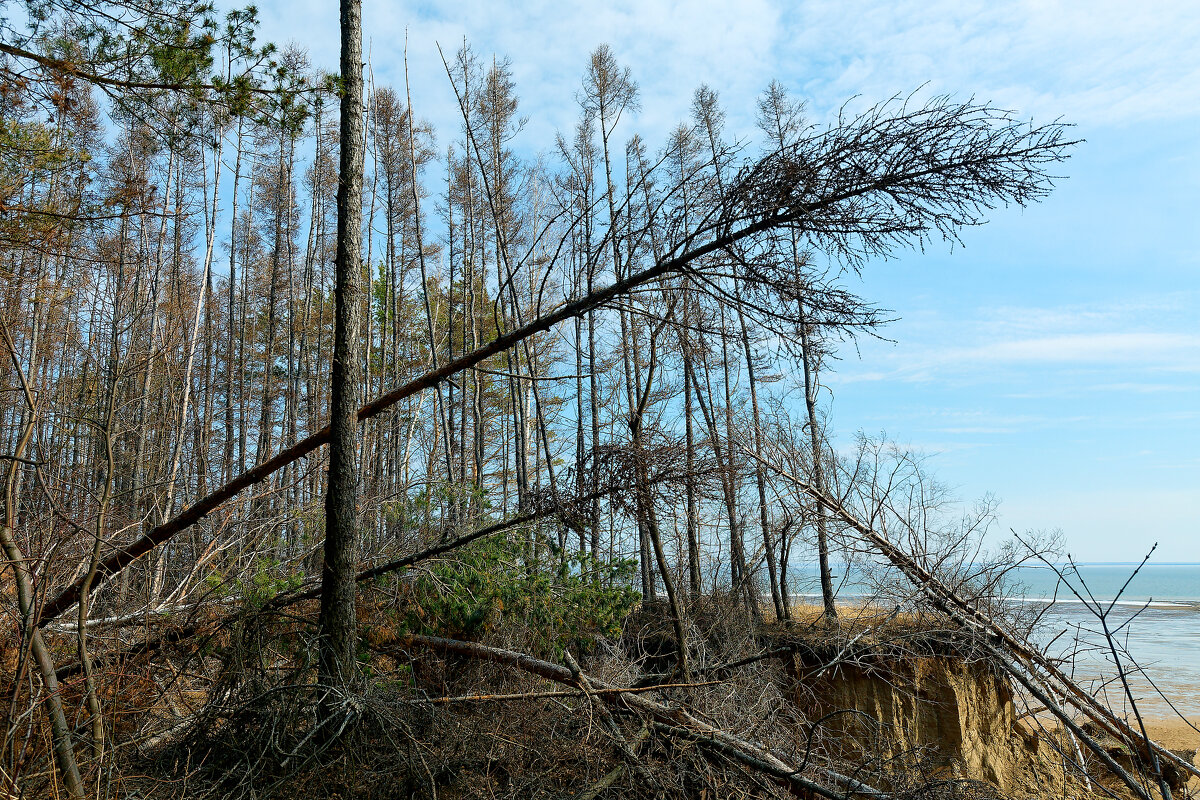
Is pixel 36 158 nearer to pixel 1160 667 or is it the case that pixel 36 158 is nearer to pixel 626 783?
pixel 626 783

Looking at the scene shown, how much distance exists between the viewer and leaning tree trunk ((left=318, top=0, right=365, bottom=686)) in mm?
4238

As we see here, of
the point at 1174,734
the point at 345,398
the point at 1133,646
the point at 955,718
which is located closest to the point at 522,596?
the point at 345,398

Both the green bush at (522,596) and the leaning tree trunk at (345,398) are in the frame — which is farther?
the green bush at (522,596)

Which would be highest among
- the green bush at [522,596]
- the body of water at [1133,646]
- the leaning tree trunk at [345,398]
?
the leaning tree trunk at [345,398]

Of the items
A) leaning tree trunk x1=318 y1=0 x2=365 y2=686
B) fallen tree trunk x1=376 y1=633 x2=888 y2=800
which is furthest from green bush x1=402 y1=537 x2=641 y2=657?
leaning tree trunk x1=318 y1=0 x2=365 y2=686

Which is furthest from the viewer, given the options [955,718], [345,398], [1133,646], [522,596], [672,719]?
[1133,646]

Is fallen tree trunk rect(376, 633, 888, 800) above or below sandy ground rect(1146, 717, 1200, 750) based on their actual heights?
above

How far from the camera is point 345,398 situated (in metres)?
4.57

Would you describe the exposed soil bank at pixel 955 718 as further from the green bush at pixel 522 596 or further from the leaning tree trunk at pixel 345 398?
the leaning tree trunk at pixel 345 398

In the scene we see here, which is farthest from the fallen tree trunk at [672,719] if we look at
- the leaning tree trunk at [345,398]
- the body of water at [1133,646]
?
the body of water at [1133,646]

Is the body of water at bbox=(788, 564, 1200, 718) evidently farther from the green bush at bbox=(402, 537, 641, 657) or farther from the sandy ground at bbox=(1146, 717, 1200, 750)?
the green bush at bbox=(402, 537, 641, 657)

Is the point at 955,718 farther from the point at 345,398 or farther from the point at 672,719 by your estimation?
the point at 345,398

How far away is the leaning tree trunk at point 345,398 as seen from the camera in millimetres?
4238

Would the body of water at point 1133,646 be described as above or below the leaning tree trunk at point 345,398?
below
